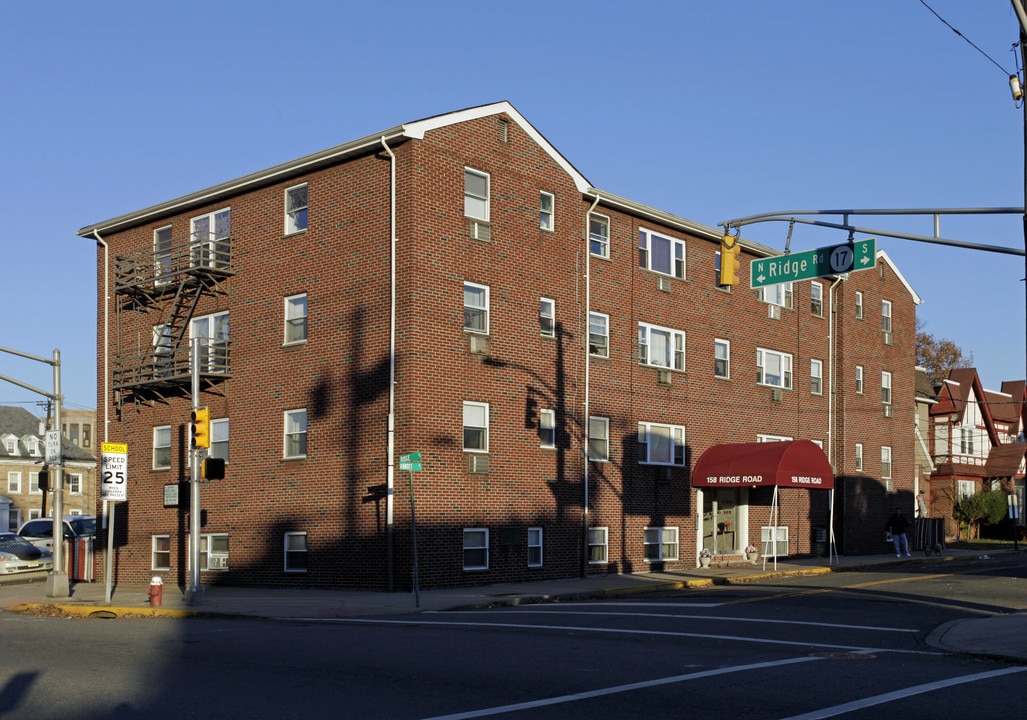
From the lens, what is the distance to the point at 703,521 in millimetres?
36688

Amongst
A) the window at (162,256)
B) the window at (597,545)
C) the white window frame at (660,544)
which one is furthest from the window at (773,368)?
the window at (162,256)

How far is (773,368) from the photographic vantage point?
4022cm

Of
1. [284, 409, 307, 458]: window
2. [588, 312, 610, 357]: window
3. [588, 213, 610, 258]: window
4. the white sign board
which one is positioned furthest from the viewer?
[588, 213, 610, 258]: window

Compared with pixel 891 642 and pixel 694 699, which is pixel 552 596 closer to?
pixel 891 642

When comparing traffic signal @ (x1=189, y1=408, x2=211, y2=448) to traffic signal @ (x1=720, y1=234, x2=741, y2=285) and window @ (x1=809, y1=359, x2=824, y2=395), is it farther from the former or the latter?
window @ (x1=809, y1=359, x2=824, y2=395)

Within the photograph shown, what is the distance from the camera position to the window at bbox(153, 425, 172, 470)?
111 feet

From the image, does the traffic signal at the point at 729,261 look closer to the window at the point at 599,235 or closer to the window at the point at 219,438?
the window at the point at 599,235

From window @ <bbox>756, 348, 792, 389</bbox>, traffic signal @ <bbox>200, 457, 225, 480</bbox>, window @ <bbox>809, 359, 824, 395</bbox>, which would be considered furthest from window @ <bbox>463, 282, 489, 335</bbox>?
window @ <bbox>809, 359, 824, 395</bbox>

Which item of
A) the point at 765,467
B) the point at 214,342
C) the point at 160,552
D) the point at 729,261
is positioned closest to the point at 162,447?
the point at 160,552

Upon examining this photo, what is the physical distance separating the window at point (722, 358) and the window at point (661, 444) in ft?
9.69

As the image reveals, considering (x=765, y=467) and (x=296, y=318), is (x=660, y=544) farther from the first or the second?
(x=296, y=318)

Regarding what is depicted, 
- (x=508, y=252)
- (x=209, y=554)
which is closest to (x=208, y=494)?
(x=209, y=554)

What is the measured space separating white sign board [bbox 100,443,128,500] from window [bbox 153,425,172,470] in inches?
351

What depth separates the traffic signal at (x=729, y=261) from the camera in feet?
A: 65.7
